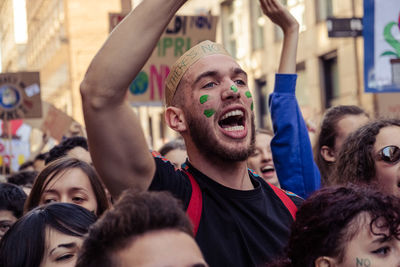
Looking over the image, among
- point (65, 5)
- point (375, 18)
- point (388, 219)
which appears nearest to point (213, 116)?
point (388, 219)

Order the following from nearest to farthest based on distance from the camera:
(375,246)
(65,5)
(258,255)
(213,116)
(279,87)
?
(375,246) → (258,255) → (213,116) → (279,87) → (65,5)

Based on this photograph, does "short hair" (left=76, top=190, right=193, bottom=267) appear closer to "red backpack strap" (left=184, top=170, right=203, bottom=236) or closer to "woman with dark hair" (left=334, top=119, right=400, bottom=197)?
"red backpack strap" (left=184, top=170, right=203, bottom=236)

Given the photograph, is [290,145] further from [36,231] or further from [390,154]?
[36,231]

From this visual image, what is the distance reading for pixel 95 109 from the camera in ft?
7.55

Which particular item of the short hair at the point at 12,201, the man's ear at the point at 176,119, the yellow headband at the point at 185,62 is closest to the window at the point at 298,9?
the short hair at the point at 12,201

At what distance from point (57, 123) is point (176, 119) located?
269 inches

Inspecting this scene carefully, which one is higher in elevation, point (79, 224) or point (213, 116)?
point (213, 116)

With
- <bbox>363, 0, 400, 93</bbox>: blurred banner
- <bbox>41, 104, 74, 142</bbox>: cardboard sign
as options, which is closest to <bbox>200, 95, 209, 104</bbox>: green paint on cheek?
<bbox>363, 0, 400, 93</bbox>: blurred banner

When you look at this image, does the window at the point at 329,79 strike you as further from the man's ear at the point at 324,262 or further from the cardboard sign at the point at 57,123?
the man's ear at the point at 324,262

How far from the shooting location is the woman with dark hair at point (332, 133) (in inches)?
174

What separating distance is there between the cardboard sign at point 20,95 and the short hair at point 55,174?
5.82 metres

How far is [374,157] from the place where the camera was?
3311 millimetres

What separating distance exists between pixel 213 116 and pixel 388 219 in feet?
2.55

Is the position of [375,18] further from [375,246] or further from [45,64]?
[45,64]
